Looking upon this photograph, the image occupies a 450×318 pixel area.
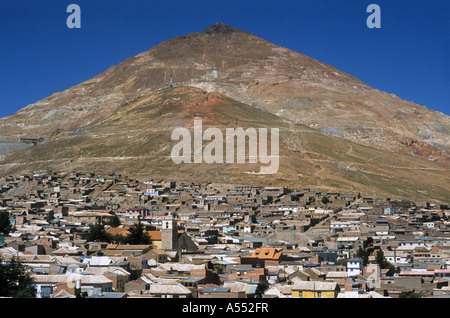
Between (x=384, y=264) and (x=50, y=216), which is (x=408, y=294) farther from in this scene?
(x=50, y=216)

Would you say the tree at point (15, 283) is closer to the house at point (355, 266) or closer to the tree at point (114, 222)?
the house at point (355, 266)

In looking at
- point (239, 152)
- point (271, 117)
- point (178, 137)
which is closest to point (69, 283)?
point (239, 152)

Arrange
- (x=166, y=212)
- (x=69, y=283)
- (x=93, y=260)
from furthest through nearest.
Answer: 1. (x=166, y=212)
2. (x=93, y=260)
3. (x=69, y=283)

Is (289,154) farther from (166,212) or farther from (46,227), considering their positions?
(46,227)

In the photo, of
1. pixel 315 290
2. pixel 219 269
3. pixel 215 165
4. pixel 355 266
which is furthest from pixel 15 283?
pixel 215 165

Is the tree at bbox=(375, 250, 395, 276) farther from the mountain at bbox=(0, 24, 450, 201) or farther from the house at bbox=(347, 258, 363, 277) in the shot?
the mountain at bbox=(0, 24, 450, 201)
